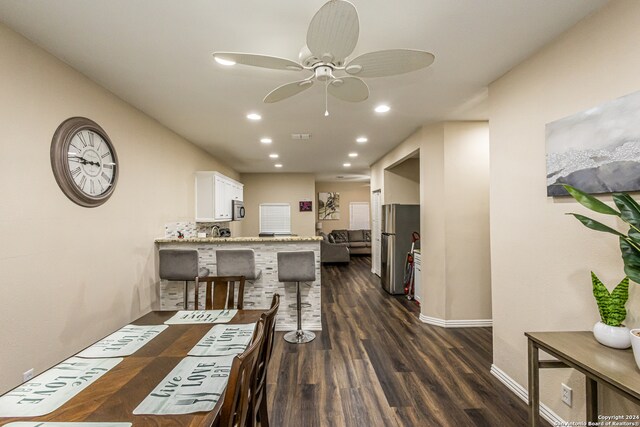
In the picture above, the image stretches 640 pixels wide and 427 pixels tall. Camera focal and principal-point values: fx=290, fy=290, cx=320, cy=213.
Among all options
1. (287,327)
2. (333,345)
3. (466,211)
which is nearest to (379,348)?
(333,345)

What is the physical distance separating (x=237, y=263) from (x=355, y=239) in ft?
23.3

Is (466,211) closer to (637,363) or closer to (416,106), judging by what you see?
(416,106)

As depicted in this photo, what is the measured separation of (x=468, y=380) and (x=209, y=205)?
431 centimetres

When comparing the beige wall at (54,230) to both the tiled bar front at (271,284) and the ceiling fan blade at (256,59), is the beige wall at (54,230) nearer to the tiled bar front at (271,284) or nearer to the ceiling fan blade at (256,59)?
the tiled bar front at (271,284)

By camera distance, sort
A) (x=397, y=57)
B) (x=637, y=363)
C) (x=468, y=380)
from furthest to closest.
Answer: (x=468, y=380) → (x=397, y=57) → (x=637, y=363)

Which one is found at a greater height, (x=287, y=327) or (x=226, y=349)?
(x=226, y=349)

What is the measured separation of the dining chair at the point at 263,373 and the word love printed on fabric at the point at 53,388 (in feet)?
2.22

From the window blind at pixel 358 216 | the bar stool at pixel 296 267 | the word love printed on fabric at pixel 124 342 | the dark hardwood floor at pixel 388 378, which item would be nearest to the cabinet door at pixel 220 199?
the bar stool at pixel 296 267

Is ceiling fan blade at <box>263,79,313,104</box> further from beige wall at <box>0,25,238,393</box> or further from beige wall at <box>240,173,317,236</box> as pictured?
beige wall at <box>240,173,317,236</box>

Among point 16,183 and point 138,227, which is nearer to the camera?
point 16,183

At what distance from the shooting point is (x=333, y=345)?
332 cm

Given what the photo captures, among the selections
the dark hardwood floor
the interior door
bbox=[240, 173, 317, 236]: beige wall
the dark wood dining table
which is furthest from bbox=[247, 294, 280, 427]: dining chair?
bbox=[240, 173, 317, 236]: beige wall

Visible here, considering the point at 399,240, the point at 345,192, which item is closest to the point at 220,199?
the point at 399,240

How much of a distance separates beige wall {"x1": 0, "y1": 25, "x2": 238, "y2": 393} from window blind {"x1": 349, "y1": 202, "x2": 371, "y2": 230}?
26.5 ft
